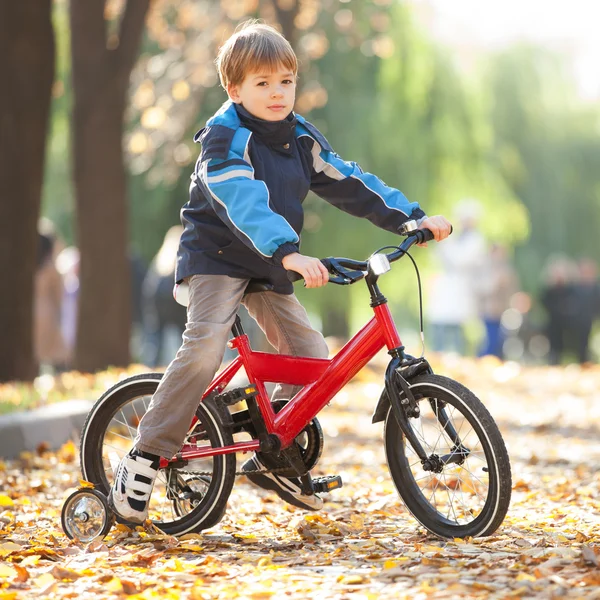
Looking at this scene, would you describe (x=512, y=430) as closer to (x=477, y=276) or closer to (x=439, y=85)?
(x=477, y=276)

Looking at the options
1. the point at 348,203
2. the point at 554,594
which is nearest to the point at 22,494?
the point at 348,203

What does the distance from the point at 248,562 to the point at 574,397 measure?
28.9ft

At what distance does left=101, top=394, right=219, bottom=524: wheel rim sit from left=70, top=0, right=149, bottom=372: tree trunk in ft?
23.2

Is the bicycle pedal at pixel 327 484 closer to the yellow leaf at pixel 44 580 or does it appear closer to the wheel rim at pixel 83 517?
the wheel rim at pixel 83 517

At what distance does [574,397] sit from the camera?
1279 centimetres

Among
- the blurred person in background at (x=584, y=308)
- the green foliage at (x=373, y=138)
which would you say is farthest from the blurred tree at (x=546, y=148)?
the blurred person in background at (x=584, y=308)

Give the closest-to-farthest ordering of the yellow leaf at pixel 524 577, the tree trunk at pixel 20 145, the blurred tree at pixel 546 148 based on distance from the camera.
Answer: the yellow leaf at pixel 524 577, the tree trunk at pixel 20 145, the blurred tree at pixel 546 148

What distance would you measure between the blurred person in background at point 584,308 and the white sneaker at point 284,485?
1558cm

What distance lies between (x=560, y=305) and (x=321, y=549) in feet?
53.0

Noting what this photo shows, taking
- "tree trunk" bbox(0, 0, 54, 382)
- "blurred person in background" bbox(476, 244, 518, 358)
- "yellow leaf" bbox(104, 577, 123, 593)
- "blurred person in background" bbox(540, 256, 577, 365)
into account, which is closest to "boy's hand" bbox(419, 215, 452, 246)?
"yellow leaf" bbox(104, 577, 123, 593)

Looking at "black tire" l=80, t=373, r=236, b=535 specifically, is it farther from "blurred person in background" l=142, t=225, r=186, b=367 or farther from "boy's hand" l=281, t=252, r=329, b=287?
"blurred person in background" l=142, t=225, r=186, b=367

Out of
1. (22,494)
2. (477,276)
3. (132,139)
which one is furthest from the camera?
(132,139)

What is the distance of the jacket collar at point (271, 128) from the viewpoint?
191 inches

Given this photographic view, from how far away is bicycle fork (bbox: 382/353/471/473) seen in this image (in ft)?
15.5
